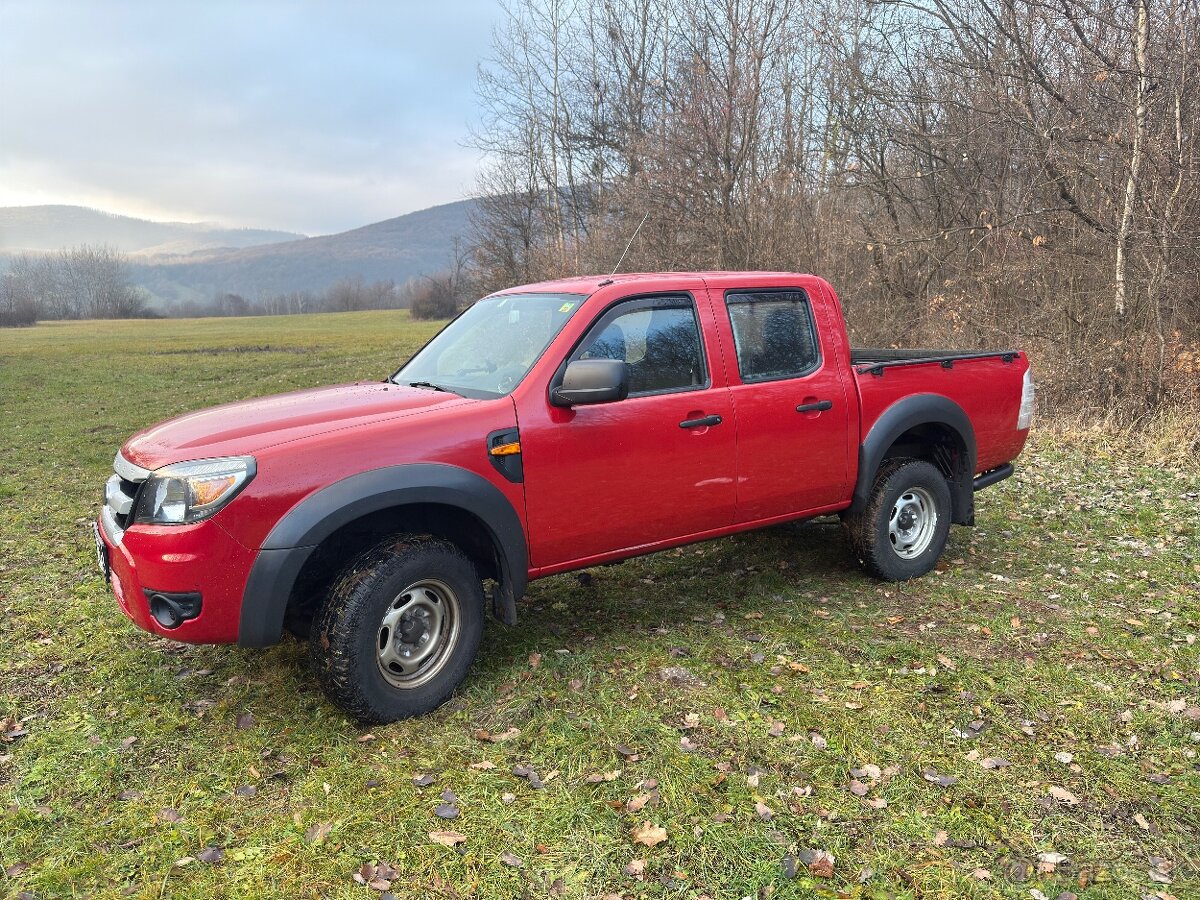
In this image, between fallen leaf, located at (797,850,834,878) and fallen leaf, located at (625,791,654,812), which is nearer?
fallen leaf, located at (797,850,834,878)

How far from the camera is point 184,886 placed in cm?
286

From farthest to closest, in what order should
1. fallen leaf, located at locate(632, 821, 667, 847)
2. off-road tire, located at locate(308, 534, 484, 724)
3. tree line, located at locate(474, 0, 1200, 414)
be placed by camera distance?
tree line, located at locate(474, 0, 1200, 414), off-road tire, located at locate(308, 534, 484, 724), fallen leaf, located at locate(632, 821, 667, 847)

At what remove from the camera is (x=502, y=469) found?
3.92 m

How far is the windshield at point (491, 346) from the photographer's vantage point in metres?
4.28

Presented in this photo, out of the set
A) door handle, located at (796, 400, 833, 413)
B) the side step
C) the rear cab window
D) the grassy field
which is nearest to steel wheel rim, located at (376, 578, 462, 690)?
the grassy field

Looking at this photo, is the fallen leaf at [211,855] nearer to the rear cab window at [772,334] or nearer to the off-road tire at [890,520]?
the rear cab window at [772,334]

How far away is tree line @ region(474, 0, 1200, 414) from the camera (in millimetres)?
9969

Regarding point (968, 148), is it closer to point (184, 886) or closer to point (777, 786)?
point (777, 786)

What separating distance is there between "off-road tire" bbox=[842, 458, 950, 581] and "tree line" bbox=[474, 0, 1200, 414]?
20.5 ft

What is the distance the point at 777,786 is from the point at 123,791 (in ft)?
8.67

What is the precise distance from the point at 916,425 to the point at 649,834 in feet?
11.3

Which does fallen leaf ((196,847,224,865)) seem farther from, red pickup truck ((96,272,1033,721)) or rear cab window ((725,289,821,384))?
rear cab window ((725,289,821,384))

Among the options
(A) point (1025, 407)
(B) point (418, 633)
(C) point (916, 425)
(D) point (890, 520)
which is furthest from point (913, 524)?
(B) point (418, 633)

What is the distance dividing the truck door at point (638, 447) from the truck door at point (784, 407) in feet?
0.49
